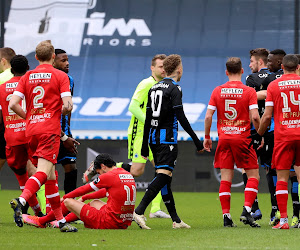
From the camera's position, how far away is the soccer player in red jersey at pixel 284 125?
776 cm

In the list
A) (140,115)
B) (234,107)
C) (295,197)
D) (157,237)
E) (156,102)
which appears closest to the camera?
(157,237)

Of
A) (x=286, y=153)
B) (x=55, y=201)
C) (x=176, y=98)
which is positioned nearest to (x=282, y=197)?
(x=286, y=153)

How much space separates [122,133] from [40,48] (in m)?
10.7

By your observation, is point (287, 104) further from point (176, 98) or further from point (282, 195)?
point (176, 98)

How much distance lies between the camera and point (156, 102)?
7996 millimetres

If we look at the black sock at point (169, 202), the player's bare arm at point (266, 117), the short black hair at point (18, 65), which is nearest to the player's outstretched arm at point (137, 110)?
the black sock at point (169, 202)

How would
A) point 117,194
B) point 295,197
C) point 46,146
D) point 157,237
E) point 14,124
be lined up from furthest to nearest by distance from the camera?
1. point 295,197
2. point 14,124
3. point 117,194
4. point 46,146
5. point 157,237

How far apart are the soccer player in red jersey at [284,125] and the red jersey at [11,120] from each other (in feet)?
8.64

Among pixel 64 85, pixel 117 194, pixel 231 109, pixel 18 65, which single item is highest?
pixel 18 65

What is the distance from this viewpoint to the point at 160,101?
797 centimetres

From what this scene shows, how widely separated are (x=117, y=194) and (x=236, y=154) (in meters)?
1.46

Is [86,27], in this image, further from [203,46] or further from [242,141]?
[242,141]

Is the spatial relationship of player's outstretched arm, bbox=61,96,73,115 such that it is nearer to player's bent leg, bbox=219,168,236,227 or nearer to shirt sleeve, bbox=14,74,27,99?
shirt sleeve, bbox=14,74,27,99

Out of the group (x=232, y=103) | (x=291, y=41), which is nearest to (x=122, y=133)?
(x=291, y=41)
